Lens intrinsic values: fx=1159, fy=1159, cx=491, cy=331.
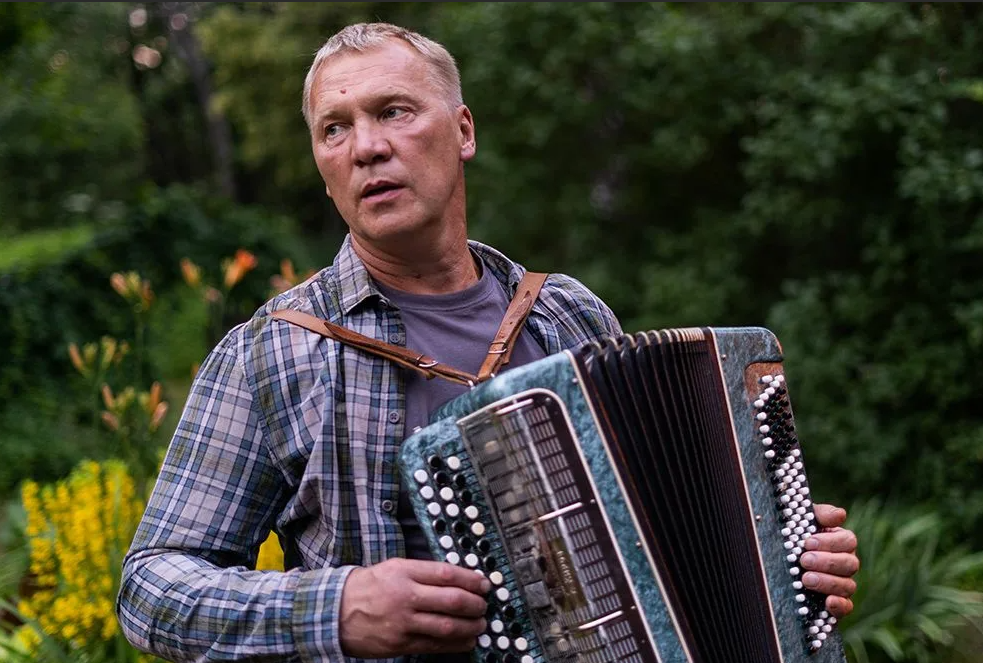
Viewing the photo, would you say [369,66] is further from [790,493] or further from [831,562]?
[831,562]

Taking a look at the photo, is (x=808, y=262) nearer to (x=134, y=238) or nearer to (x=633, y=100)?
(x=633, y=100)

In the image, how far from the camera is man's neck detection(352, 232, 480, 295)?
6.90 ft

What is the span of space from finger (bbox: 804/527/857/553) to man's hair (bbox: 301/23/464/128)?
40.0 inches

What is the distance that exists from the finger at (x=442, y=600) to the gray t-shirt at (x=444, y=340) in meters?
0.23

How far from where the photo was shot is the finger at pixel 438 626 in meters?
1.67

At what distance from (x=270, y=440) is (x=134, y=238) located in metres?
8.46

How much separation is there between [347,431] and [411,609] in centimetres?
34

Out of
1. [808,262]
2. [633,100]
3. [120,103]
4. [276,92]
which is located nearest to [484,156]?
[633,100]

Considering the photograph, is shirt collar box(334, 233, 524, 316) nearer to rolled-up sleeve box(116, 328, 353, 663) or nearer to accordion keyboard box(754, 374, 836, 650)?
rolled-up sleeve box(116, 328, 353, 663)

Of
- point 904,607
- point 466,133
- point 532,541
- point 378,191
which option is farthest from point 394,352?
point 904,607

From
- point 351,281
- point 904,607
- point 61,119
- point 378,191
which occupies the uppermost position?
point 61,119

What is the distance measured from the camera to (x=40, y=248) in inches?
367

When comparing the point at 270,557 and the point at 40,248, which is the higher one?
the point at 40,248

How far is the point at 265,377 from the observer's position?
6.26ft
